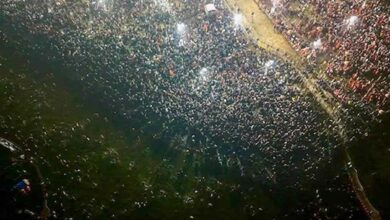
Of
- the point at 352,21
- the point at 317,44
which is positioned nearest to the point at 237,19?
the point at 317,44

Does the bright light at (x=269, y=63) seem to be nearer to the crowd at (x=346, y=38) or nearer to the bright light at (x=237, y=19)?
the crowd at (x=346, y=38)

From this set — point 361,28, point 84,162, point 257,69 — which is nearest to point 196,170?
point 84,162

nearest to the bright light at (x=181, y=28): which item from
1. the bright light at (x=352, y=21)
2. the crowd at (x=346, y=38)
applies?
the crowd at (x=346, y=38)

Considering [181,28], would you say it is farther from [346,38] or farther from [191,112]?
[346,38]

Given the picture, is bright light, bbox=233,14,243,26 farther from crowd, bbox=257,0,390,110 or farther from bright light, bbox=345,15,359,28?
bright light, bbox=345,15,359,28

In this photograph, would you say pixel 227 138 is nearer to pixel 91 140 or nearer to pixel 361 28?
pixel 91 140

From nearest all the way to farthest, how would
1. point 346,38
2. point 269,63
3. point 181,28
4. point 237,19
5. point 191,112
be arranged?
point 191,112, point 346,38, point 269,63, point 181,28, point 237,19
